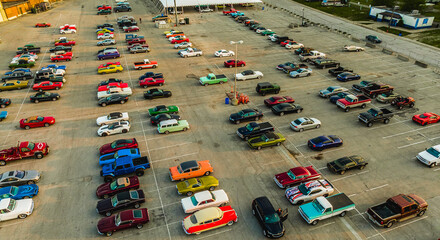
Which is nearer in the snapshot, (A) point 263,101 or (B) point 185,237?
(B) point 185,237

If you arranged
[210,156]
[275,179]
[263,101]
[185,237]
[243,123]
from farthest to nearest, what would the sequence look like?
[263,101], [243,123], [210,156], [275,179], [185,237]

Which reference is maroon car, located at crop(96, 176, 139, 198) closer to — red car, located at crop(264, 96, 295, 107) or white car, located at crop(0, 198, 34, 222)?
white car, located at crop(0, 198, 34, 222)

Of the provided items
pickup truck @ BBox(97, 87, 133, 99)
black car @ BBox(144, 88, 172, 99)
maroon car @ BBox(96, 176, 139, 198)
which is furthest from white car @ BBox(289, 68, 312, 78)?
maroon car @ BBox(96, 176, 139, 198)

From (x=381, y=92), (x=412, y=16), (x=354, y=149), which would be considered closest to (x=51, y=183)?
(x=354, y=149)

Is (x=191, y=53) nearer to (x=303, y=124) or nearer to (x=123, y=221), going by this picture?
(x=303, y=124)

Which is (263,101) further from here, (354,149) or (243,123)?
(354,149)

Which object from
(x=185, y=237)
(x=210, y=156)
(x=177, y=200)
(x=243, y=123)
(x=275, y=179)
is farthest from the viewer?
(x=243, y=123)

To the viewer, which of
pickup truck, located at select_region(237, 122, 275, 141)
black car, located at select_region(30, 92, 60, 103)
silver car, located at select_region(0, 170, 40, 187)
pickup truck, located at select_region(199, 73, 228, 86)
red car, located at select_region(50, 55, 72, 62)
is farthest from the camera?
red car, located at select_region(50, 55, 72, 62)
